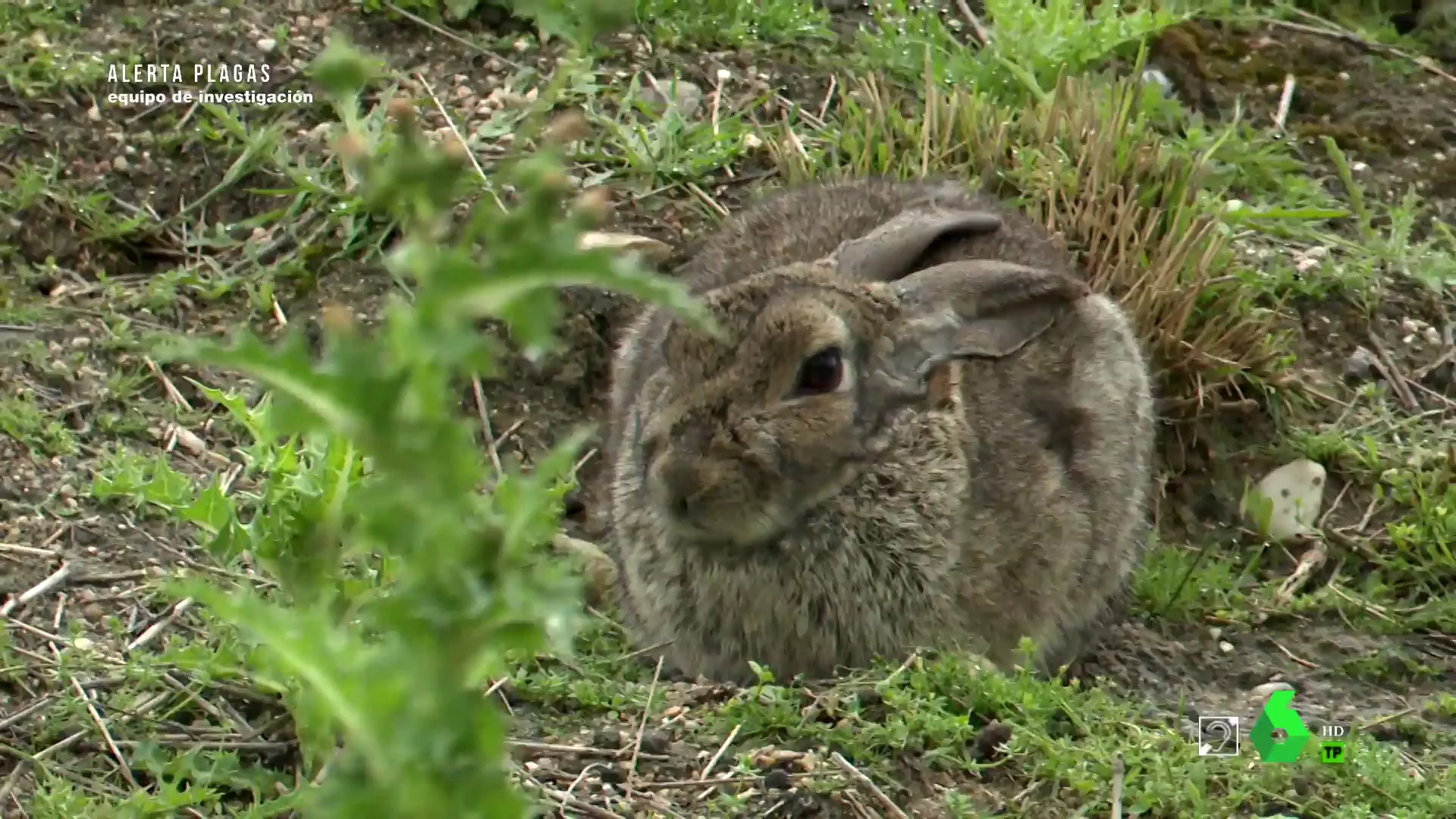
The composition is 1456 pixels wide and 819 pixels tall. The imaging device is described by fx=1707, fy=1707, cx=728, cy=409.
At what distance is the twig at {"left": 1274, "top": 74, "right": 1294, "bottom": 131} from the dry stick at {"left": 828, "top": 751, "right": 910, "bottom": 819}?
4059 mm

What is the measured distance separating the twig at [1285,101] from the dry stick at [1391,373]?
3.61 feet

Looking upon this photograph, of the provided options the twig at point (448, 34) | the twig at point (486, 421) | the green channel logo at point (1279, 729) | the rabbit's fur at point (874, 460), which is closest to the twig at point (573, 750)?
the rabbit's fur at point (874, 460)

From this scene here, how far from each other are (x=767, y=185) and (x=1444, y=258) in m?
2.34

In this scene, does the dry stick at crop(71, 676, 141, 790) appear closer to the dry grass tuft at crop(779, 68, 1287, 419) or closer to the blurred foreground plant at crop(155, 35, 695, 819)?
the blurred foreground plant at crop(155, 35, 695, 819)

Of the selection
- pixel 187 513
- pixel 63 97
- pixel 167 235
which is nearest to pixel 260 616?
pixel 187 513

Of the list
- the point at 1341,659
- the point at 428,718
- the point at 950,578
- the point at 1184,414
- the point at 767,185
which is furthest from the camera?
the point at 767,185

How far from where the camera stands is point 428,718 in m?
1.29

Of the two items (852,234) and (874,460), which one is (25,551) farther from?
(852,234)

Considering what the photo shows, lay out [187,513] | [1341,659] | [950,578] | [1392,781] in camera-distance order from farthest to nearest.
A: 1. [1341,659]
2. [950,578]
3. [1392,781]
4. [187,513]

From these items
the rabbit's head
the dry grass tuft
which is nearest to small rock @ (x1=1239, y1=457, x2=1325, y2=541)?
the dry grass tuft

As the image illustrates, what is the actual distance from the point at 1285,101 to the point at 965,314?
2.96 metres

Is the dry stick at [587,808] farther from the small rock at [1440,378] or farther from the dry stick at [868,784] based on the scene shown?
the small rock at [1440,378]

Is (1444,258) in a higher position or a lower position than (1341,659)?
higher

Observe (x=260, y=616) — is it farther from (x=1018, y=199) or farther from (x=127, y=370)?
(x=1018, y=199)
